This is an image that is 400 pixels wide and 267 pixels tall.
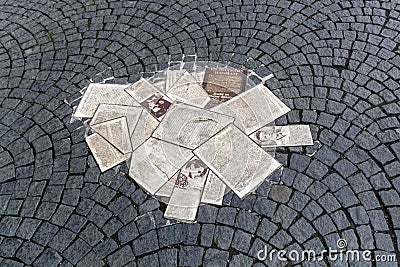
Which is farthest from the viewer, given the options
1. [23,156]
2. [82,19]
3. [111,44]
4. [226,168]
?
[82,19]

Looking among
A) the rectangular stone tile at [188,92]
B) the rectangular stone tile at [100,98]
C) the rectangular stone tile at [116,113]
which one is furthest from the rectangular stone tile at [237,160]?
the rectangular stone tile at [100,98]

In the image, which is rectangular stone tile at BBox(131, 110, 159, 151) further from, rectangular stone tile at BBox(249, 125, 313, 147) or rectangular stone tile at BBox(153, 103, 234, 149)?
rectangular stone tile at BBox(249, 125, 313, 147)

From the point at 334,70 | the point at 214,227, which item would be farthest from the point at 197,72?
the point at 214,227

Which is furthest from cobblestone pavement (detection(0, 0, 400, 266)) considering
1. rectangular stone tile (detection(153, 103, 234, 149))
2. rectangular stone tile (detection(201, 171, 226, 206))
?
rectangular stone tile (detection(153, 103, 234, 149))

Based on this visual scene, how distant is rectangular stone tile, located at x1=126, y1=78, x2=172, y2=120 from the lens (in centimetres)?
408

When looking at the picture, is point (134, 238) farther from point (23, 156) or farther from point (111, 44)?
point (111, 44)

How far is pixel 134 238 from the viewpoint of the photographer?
128 inches

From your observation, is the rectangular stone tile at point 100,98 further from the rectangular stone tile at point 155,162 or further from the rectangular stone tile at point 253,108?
the rectangular stone tile at point 253,108

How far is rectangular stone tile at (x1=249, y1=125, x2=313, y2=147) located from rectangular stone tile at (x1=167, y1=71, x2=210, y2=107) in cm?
67

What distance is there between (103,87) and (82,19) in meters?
1.38

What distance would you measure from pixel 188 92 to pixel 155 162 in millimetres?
878

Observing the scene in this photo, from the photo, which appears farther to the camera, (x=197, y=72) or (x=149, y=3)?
(x=149, y=3)

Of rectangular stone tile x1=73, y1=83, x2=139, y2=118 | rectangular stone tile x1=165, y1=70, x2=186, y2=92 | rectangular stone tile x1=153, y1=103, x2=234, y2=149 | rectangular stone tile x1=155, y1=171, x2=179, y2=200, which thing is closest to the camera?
rectangular stone tile x1=155, y1=171, x2=179, y2=200

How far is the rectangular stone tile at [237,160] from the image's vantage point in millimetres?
3510
